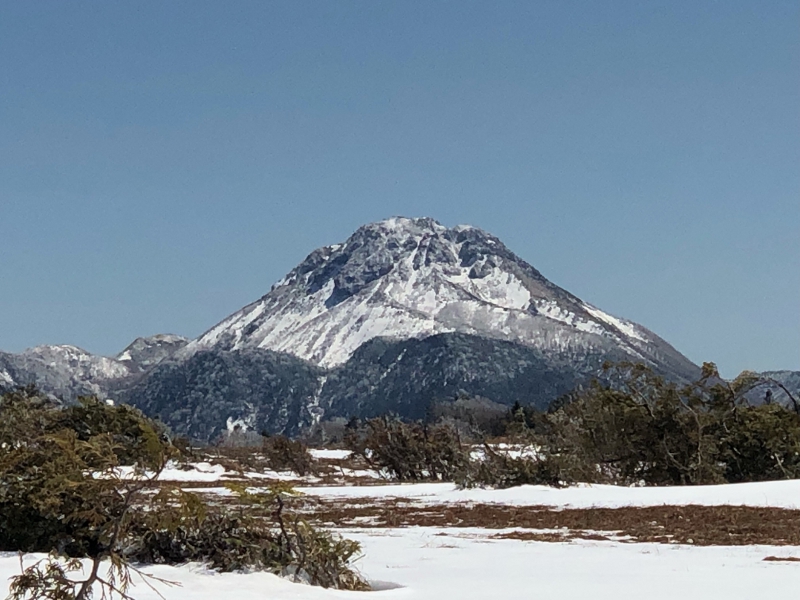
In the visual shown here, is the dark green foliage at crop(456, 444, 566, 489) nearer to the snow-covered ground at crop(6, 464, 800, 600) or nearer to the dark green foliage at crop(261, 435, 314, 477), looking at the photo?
the snow-covered ground at crop(6, 464, 800, 600)

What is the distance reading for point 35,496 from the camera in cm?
1212

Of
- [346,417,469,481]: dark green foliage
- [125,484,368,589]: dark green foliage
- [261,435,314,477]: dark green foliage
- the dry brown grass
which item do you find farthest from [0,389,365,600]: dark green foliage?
[261,435,314,477]: dark green foliage

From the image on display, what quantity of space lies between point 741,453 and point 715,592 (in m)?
24.2

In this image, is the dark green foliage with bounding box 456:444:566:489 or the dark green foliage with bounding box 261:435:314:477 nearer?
the dark green foliage with bounding box 456:444:566:489

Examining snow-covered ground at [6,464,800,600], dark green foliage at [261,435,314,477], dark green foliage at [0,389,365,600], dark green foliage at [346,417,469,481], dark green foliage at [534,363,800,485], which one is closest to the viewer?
dark green foliage at [0,389,365,600]

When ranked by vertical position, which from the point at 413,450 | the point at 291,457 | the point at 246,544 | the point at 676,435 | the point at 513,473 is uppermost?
the point at 676,435

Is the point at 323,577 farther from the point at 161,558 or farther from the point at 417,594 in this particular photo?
the point at 161,558

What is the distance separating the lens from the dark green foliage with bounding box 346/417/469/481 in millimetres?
42500

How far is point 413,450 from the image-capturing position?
43.2 meters

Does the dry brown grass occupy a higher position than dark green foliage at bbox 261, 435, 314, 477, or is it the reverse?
dark green foliage at bbox 261, 435, 314, 477

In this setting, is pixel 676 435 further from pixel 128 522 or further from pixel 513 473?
pixel 128 522

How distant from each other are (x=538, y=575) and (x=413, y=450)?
32.3m

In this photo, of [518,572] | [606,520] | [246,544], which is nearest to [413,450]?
[606,520]

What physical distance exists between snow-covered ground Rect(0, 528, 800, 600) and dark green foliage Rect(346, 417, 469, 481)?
27.9 metres
